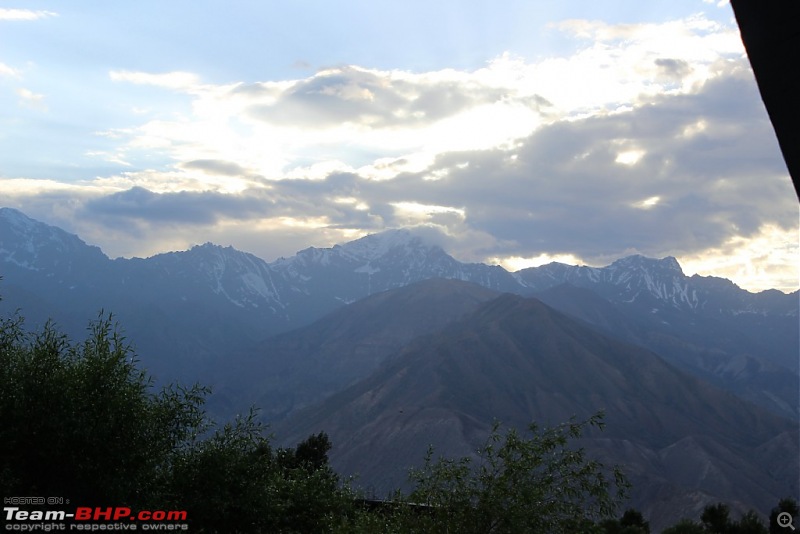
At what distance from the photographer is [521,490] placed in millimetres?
22109

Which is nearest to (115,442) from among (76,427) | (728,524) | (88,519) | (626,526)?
(76,427)

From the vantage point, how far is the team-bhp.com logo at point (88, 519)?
2275cm

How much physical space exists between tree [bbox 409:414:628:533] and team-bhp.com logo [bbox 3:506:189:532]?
1036 cm

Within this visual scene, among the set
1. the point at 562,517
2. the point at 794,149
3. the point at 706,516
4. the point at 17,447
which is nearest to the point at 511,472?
the point at 562,517

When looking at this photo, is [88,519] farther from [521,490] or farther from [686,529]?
[686,529]

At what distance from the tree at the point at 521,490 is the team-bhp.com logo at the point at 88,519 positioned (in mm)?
10355

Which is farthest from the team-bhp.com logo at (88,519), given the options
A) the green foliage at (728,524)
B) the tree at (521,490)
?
the green foliage at (728,524)

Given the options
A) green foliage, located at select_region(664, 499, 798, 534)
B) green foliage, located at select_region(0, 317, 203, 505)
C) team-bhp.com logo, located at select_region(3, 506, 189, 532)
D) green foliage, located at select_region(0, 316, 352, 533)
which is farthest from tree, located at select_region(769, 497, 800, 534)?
green foliage, located at select_region(0, 317, 203, 505)

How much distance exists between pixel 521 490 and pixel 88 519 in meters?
15.9

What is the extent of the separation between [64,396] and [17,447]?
2.40 m

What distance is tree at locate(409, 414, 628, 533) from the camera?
71.2 ft

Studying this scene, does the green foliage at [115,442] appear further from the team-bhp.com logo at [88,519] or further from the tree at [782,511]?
the tree at [782,511]

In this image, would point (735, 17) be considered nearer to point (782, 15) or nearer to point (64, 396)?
point (782, 15)

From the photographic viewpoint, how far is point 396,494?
2839 centimetres
